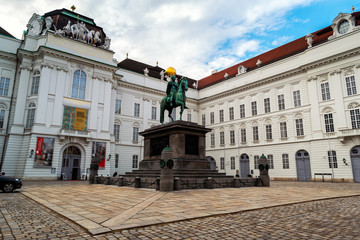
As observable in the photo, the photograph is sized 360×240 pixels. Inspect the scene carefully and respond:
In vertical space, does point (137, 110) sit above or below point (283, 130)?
above

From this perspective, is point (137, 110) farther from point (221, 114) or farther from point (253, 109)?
Result: point (253, 109)

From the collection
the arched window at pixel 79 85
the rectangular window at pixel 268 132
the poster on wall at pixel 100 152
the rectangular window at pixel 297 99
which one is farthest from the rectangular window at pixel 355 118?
the arched window at pixel 79 85

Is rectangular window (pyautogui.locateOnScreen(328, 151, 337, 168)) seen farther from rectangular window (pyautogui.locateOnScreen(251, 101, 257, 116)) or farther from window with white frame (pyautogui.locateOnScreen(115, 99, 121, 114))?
window with white frame (pyautogui.locateOnScreen(115, 99, 121, 114))

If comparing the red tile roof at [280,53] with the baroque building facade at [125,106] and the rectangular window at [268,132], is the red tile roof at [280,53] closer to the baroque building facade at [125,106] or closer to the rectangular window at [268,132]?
the baroque building facade at [125,106]

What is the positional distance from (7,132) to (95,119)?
431 inches

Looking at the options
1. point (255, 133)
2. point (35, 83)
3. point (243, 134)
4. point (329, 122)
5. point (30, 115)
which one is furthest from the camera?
point (243, 134)

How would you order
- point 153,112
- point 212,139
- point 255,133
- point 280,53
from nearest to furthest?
point 255,133 < point 280,53 < point 153,112 < point 212,139

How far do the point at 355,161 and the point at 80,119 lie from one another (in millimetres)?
34149

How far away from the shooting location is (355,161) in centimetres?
2781

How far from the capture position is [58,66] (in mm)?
32406

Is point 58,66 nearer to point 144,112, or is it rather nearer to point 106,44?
point 106,44

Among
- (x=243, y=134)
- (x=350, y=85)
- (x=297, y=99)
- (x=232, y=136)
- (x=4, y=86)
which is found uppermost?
(x=4, y=86)

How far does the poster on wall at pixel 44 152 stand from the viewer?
29094 millimetres

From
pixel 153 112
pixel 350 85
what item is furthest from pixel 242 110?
pixel 350 85
